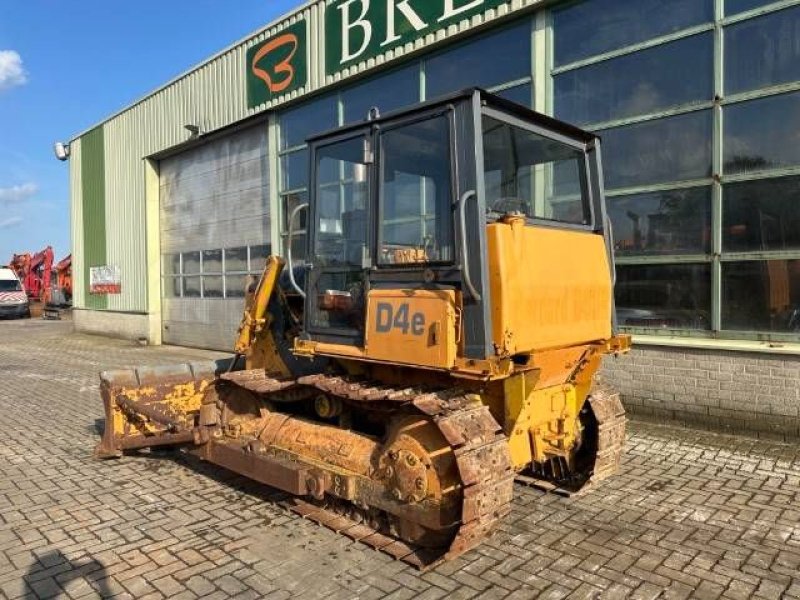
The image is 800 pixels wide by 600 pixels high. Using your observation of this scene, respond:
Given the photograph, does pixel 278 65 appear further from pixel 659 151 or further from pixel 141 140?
pixel 659 151

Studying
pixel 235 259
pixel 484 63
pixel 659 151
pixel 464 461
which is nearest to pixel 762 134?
pixel 659 151

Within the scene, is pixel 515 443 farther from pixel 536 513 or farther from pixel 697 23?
pixel 697 23

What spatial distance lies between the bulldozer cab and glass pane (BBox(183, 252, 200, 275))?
12.3m

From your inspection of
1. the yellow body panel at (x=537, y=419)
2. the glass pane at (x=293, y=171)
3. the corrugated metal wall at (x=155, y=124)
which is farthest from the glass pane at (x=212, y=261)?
the yellow body panel at (x=537, y=419)

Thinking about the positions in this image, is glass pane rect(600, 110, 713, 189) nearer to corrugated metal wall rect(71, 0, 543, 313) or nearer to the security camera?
corrugated metal wall rect(71, 0, 543, 313)

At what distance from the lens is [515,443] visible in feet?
14.0

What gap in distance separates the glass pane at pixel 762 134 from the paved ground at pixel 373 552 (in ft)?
9.88

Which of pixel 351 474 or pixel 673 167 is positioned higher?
pixel 673 167

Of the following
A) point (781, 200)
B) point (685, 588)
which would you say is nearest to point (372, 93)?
point (781, 200)

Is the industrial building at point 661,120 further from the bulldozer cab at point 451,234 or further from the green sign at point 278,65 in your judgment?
the bulldozer cab at point 451,234

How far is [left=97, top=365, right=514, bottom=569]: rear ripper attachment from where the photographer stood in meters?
3.65

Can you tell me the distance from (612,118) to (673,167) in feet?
3.52

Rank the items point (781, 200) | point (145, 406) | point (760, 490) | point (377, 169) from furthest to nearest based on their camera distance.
A: 1. point (781, 200)
2. point (145, 406)
3. point (760, 490)
4. point (377, 169)

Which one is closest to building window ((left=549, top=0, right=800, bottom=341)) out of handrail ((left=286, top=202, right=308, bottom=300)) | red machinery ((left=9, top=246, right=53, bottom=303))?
handrail ((left=286, top=202, right=308, bottom=300))
